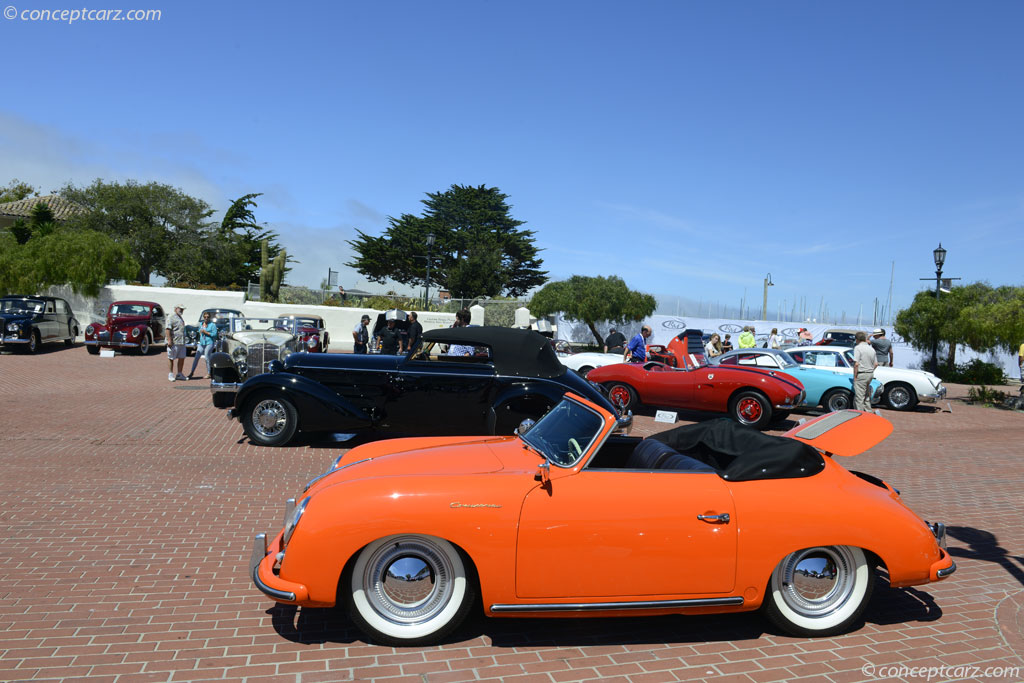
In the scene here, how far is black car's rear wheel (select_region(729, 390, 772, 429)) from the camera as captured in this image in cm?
1155

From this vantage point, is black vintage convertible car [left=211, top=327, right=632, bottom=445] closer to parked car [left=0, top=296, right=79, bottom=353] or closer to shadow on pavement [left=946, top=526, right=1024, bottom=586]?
shadow on pavement [left=946, top=526, right=1024, bottom=586]

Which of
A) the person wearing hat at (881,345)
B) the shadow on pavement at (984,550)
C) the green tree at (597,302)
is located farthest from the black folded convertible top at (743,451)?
the green tree at (597,302)

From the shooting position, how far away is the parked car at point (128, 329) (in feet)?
68.7

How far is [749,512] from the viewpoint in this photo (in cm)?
363

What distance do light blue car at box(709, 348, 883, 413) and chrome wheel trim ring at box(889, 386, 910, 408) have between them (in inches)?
71.7

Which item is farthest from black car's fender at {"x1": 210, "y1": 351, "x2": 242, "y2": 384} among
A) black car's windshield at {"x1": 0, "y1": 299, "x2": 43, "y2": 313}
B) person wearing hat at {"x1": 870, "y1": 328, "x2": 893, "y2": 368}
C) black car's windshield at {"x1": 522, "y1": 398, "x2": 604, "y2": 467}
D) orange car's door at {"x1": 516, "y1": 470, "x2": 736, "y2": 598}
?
black car's windshield at {"x1": 0, "y1": 299, "x2": 43, "y2": 313}

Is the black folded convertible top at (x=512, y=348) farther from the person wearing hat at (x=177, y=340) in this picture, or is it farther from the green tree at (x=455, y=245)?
the green tree at (x=455, y=245)

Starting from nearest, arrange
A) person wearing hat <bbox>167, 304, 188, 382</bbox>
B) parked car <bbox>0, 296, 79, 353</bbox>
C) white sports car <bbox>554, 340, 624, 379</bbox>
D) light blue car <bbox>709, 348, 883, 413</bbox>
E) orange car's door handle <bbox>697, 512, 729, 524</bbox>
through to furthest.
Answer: orange car's door handle <bbox>697, 512, 729, 524</bbox>, light blue car <bbox>709, 348, 883, 413</bbox>, person wearing hat <bbox>167, 304, 188, 382</bbox>, white sports car <bbox>554, 340, 624, 379</bbox>, parked car <bbox>0, 296, 79, 353</bbox>

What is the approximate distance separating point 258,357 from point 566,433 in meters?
7.93

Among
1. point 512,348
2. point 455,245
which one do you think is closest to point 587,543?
point 512,348

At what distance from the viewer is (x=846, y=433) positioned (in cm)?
419

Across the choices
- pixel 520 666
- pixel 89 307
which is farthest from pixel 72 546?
pixel 89 307

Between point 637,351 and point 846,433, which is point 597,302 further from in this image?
point 846,433

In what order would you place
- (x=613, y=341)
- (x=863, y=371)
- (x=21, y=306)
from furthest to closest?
(x=21, y=306) → (x=613, y=341) → (x=863, y=371)
